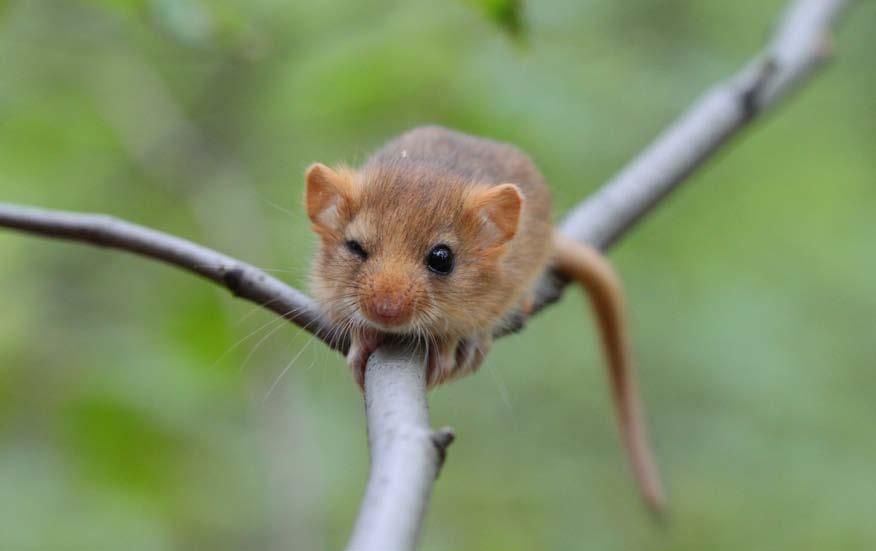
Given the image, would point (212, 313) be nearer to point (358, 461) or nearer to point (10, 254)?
point (10, 254)

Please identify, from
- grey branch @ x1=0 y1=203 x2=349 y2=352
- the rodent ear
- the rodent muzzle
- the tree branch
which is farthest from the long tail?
grey branch @ x1=0 y1=203 x2=349 y2=352

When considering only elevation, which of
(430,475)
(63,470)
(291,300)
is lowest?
(430,475)

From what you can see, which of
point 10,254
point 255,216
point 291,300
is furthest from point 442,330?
point 10,254

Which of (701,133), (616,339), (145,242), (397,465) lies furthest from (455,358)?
(397,465)

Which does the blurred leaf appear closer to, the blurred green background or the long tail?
the blurred green background

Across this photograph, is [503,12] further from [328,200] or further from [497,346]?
[497,346]
